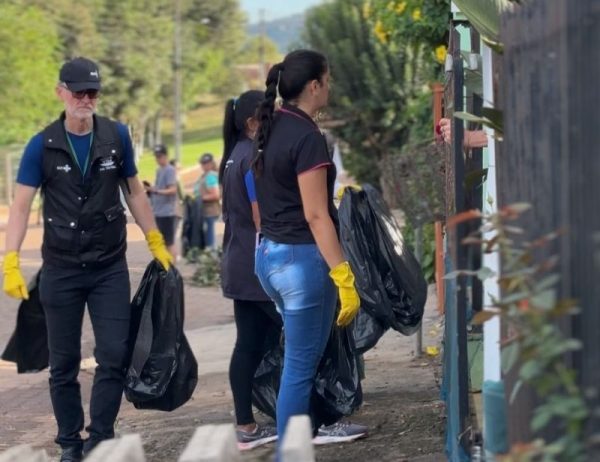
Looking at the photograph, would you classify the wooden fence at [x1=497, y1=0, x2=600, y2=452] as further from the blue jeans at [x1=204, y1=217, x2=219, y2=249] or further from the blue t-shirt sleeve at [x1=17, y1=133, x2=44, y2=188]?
the blue jeans at [x1=204, y1=217, x2=219, y2=249]

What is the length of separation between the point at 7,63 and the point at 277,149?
1216 inches

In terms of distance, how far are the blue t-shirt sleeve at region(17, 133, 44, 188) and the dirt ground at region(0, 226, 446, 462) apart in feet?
2.41

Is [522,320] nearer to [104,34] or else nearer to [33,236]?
[33,236]

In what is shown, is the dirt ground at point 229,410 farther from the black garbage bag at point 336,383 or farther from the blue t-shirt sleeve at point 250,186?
the blue t-shirt sleeve at point 250,186

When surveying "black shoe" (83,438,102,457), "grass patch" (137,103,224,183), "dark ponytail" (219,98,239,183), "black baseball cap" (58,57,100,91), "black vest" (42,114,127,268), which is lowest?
"black shoe" (83,438,102,457)

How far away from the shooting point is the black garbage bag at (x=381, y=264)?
238 inches

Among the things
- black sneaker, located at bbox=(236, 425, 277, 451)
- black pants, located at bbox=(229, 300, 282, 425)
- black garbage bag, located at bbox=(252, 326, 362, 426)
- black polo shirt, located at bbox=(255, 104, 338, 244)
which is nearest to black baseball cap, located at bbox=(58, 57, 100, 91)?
black polo shirt, located at bbox=(255, 104, 338, 244)

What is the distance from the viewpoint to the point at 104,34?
6588 centimetres

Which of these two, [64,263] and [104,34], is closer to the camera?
[64,263]

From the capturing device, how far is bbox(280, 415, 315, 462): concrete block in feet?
9.05

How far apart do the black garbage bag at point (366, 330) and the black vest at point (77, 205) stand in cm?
120

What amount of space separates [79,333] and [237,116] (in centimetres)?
127

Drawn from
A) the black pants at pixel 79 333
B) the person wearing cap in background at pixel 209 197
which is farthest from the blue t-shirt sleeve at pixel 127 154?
the person wearing cap in background at pixel 209 197

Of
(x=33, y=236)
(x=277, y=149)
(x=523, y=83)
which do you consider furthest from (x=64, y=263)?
(x=33, y=236)
